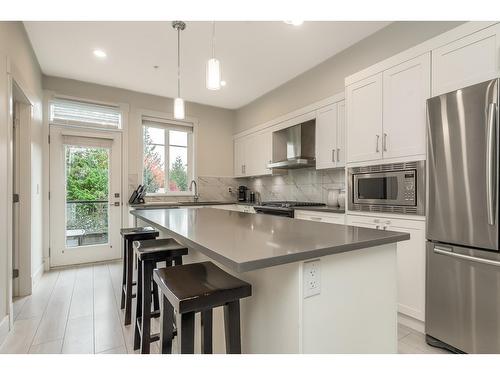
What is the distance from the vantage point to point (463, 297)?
181 cm

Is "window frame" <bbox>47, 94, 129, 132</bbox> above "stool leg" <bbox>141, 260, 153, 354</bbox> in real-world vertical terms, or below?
above

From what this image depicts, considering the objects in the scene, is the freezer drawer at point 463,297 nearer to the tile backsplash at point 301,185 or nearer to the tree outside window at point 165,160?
the tile backsplash at point 301,185

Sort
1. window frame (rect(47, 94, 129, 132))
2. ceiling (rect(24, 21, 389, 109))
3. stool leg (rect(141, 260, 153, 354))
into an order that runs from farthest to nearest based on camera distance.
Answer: window frame (rect(47, 94, 129, 132)) → ceiling (rect(24, 21, 389, 109)) → stool leg (rect(141, 260, 153, 354))

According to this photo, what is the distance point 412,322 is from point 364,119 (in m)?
1.80

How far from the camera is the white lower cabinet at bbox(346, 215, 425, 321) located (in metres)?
2.11

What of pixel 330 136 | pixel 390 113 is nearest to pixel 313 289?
pixel 390 113

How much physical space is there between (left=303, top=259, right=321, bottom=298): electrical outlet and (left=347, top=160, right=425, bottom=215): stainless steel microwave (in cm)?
142

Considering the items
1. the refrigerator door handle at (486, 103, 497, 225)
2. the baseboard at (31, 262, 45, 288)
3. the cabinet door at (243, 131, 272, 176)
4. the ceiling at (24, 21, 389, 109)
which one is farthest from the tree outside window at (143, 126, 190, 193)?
the refrigerator door handle at (486, 103, 497, 225)

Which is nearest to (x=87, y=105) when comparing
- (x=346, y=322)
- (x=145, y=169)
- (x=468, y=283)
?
(x=145, y=169)

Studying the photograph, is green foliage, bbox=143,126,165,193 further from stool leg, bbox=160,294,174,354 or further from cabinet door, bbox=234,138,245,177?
stool leg, bbox=160,294,174,354

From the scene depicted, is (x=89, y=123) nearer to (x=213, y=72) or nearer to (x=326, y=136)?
(x=213, y=72)

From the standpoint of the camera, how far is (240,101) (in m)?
5.09

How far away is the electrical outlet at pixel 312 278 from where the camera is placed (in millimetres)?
1098

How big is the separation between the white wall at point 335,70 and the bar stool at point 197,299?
272 cm
